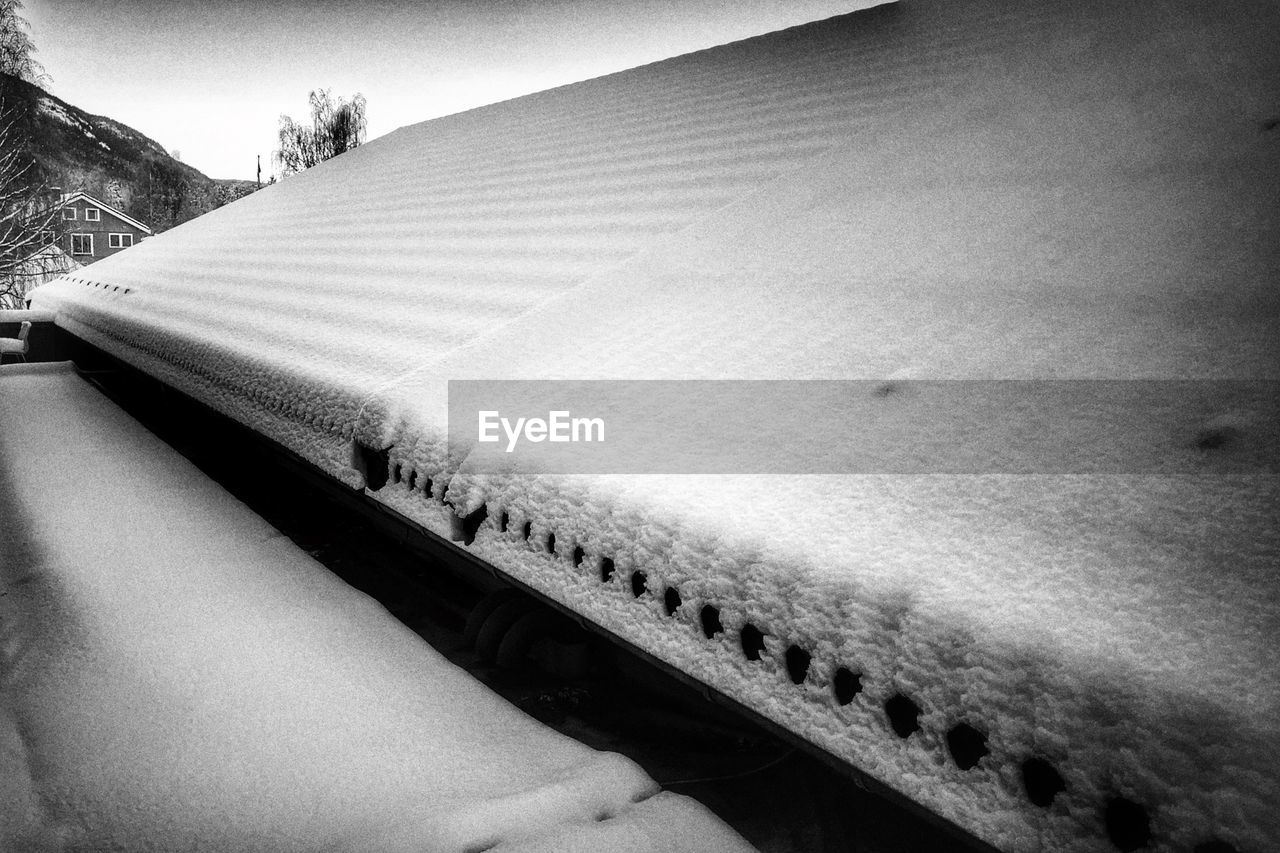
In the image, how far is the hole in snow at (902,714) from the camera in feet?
1.44

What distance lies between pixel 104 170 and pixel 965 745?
7780cm

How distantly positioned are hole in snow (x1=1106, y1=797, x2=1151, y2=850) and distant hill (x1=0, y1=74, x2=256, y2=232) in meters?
27.4

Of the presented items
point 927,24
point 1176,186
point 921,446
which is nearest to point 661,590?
point 921,446

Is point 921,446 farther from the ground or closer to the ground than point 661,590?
farther from the ground

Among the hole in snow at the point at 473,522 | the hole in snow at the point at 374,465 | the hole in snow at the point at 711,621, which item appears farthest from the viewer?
the hole in snow at the point at 374,465

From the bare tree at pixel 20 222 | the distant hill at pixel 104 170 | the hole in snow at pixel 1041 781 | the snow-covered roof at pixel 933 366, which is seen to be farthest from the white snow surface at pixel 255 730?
the distant hill at pixel 104 170

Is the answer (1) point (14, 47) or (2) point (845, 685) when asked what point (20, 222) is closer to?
(1) point (14, 47)

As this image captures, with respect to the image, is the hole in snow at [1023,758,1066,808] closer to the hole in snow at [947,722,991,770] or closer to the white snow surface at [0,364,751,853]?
the hole in snow at [947,722,991,770]

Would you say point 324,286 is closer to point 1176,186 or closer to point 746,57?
point 1176,186

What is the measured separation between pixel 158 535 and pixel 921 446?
1.39m

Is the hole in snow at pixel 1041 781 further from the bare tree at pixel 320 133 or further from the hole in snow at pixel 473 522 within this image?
the bare tree at pixel 320 133

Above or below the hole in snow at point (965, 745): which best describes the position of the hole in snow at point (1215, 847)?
above

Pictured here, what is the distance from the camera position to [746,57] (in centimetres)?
339

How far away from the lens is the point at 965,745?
417 millimetres
